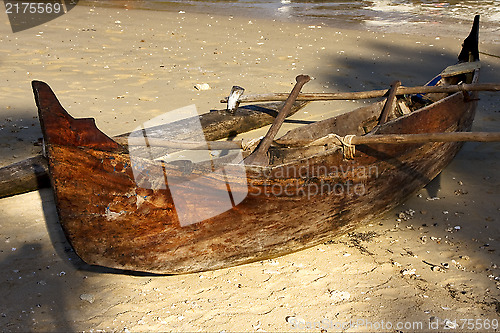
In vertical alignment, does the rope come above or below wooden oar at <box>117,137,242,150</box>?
above

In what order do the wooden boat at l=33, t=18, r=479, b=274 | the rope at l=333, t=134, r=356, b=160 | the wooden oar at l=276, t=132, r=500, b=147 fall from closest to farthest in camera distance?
the wooden boat at l=33, t=18, r=479, b=274 < the wooden oar at l=276, t=132, r=500, b=147 < the rope at l=333, t=134, r=356, b=160

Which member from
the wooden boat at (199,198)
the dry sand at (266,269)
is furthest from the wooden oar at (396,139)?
A: the dry sand at (266,269)

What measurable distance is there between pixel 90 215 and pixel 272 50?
640 cm

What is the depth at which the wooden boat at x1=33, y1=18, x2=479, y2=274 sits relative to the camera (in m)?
2.55

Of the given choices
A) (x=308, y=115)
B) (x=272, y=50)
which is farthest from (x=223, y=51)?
(x=308, y=115)

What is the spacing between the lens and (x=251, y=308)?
276cm

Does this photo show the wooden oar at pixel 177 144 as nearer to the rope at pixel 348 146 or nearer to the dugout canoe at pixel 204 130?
the dugout canoe at pixel 204 130

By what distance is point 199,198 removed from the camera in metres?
2.76

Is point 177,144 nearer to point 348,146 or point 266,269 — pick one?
point 266,269

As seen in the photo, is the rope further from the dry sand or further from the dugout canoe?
the dugout canoe

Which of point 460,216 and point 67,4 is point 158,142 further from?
point 67,4

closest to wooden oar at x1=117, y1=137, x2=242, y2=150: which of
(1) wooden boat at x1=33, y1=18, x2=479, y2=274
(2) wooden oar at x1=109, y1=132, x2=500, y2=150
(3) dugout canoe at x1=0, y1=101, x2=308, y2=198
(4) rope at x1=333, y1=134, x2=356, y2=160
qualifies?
(2) wooden oar at x1=109, y1=132, x2=500, y2=150

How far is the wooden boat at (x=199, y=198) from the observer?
2.55 metres

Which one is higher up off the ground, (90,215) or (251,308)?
(90,215)
